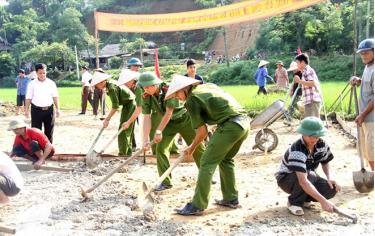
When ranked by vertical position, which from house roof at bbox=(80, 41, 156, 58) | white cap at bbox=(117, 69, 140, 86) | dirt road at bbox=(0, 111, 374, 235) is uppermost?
house roof at bbox=(80, 41, 156, 58)

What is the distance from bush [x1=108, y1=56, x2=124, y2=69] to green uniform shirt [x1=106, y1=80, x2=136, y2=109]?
43.7m

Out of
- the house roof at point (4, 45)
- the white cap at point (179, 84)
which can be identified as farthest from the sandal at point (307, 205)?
the house roof at point (4, 45)

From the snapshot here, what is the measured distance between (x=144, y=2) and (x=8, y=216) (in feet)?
246

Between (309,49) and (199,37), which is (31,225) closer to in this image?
(309,49)

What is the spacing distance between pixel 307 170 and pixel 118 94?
3.67 metres

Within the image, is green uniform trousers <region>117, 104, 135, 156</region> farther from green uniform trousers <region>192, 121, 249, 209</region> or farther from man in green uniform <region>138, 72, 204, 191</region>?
green uniform trousers <region>192, 121, 249, 209</region>

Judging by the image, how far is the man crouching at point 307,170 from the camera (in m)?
4.33

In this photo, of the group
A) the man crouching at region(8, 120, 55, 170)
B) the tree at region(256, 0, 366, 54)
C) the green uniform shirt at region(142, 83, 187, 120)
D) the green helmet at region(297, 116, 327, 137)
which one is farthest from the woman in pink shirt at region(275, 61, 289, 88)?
the tree at region(256, 0, 366, 54)

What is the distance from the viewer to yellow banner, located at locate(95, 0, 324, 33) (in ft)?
44.3

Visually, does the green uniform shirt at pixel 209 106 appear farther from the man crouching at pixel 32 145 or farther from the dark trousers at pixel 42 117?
the dark trousers at pixel 42 117

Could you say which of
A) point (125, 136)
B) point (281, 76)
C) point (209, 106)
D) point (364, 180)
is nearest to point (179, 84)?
point (209, 106)

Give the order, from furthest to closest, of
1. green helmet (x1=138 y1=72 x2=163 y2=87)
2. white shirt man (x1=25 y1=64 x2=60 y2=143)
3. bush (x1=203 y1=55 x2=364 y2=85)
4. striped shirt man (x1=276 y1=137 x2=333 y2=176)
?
1. bush (x1=203 y1=55 x2=364 y2=85)
2. white shirt man (x1=25 y1=64 x2=60 y2=143)
3. green helmet (x1=138 y1=72 x2=163 y2=87)
4. striped shirt man (x1=276 y1=137 x2=333 y2=176)

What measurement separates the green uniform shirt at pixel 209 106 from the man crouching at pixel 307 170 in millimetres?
739

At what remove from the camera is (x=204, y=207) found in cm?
484
